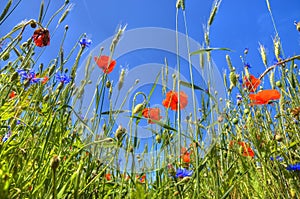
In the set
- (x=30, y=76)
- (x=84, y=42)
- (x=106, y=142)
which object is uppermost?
(x=84, y=42)

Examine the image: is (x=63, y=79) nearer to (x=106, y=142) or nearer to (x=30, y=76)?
(x=30, y=76)

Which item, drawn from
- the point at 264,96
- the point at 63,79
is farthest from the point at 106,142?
the point at 264,96

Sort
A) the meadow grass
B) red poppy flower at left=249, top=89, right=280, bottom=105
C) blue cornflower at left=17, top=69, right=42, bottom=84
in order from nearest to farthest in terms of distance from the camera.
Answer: the meadow grass < blue cornflower at left=17, top=69, right=42, bottom=84 < red poppy flower at left=249, top=89, right=280, bottom=105

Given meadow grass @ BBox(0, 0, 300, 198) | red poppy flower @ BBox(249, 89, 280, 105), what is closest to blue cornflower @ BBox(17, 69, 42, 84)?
meadow grass @ BBox(0, 0, 300, 198)

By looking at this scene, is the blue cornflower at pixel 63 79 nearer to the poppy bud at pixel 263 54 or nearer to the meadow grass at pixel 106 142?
the meadow grass at pixel 106 142

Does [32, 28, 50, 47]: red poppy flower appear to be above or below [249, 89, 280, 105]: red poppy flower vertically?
above

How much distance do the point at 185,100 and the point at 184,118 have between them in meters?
0.26

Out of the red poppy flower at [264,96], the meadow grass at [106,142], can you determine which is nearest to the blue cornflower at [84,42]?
the meadow grass at [106,142]

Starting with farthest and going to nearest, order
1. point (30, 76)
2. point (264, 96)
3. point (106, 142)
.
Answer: point (264, 96)
point (30, 76)
point (106, 142)

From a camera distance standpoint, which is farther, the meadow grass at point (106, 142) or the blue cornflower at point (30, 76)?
the blue cornflower at point (30, 76)

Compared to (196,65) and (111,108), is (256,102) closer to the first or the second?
(196,65)

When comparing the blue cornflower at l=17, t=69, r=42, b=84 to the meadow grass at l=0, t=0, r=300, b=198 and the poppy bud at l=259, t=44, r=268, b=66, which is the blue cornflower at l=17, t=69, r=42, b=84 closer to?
the meadow grass at l=0, t=0, r=300, b=198

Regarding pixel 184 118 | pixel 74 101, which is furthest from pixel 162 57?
pixel 74 101

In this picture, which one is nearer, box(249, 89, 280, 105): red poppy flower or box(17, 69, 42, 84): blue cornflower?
box(17, 69, 42, 84): blue cornflower
